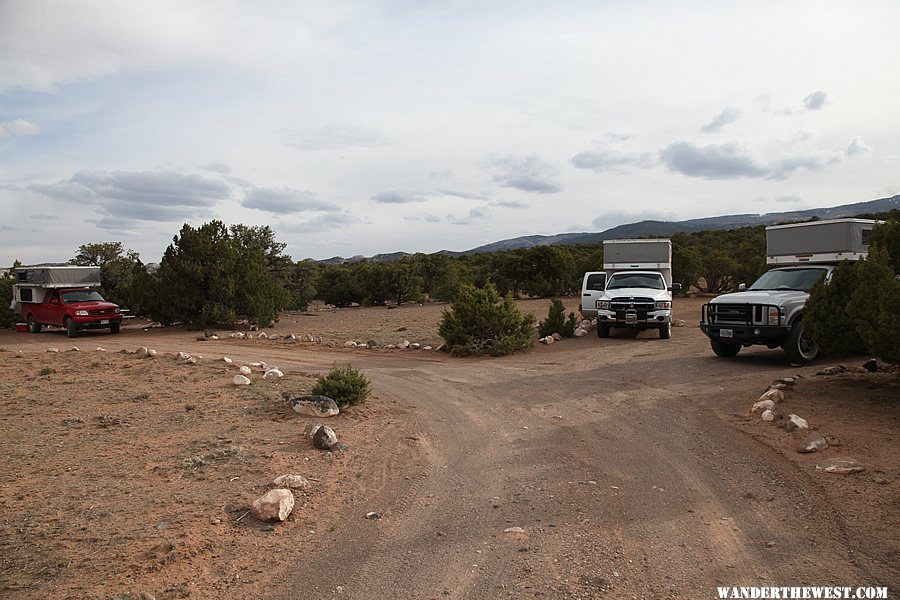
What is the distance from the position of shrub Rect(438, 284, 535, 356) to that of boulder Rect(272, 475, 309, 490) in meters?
10.1

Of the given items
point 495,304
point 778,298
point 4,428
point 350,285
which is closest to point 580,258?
point 350,285

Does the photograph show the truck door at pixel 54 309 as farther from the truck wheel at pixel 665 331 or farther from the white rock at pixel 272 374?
the truck wheel at pixel 665 331

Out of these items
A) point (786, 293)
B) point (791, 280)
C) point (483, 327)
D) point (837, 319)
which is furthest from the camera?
point (483, 327)

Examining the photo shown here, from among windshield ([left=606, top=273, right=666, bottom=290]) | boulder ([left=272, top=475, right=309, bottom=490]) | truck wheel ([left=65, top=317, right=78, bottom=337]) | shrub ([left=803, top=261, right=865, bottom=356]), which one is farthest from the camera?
truck wheel ([left=65, top=317, right=78, bottom=337])

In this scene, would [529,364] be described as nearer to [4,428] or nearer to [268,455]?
[268,455]

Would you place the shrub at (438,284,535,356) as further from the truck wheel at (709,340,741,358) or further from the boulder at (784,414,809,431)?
the boulder at (784,414,809,431)

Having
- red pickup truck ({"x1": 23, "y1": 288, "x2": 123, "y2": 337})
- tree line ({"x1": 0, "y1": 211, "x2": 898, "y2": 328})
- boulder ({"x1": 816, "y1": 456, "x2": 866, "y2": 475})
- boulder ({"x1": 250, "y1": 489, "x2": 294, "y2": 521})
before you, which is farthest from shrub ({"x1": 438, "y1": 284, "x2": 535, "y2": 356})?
red pickup truck ({"x1": 23, "y1": 288, "x2": 123, "y2": 337})

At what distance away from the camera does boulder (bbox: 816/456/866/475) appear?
6.03 metres

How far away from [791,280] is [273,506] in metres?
12.2

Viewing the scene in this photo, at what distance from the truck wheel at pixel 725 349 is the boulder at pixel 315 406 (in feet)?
27.9

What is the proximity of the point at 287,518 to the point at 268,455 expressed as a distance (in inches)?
69.4

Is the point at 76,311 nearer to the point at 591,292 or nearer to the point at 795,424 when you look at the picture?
the point at 591,292

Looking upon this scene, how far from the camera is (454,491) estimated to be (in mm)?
5957

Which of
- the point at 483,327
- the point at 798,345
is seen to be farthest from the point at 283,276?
the point at 798,345
